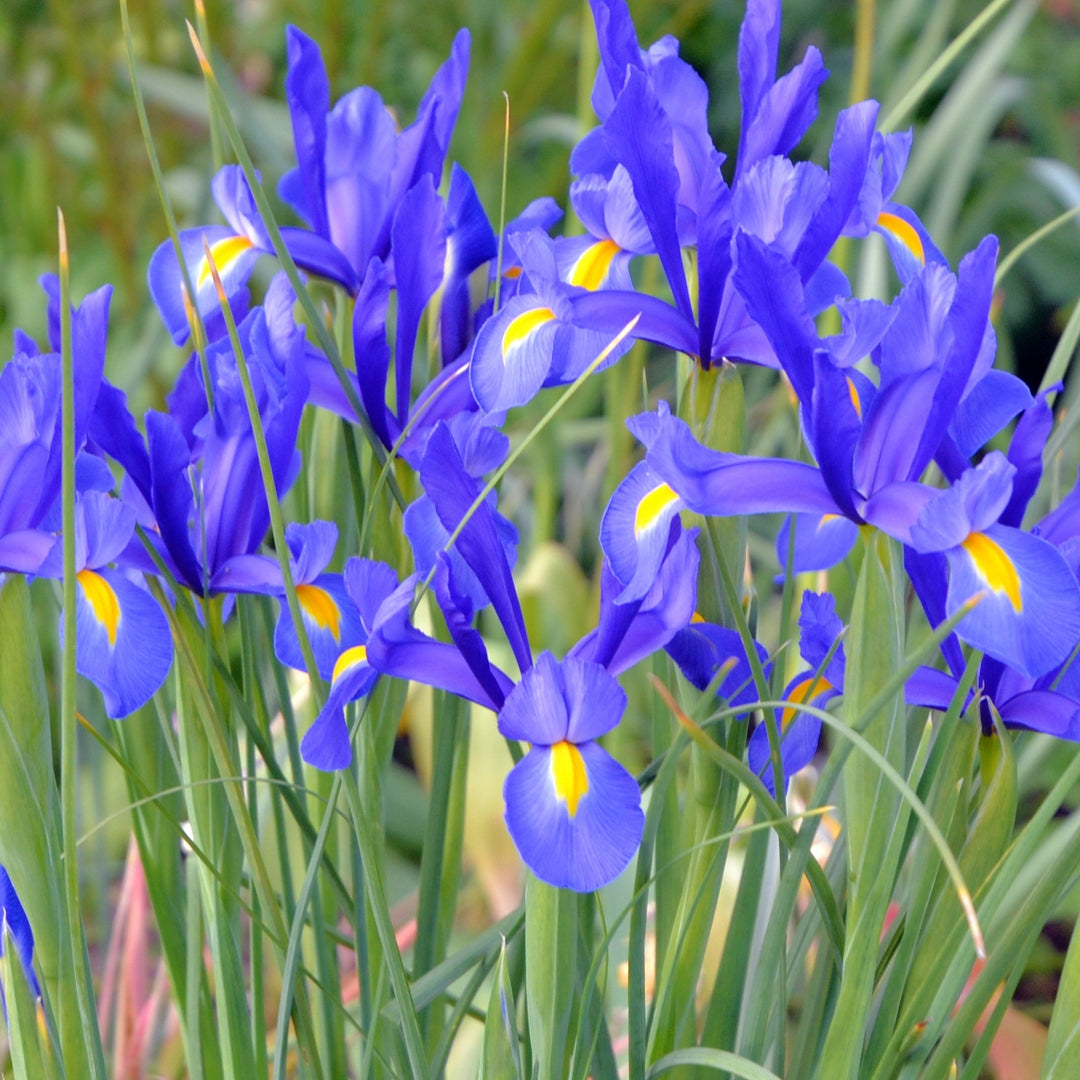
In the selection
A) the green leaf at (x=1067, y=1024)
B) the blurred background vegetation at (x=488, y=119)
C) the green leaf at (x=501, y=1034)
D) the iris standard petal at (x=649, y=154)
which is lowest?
the green leaf at (x=1067, y=1024)

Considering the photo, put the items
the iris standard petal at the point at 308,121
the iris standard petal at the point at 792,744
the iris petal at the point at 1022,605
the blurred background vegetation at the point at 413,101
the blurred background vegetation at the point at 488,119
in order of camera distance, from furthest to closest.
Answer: the blurred background vegetation at the point at 413,101 < the blurred background vegetation at the point at 488,119 < the iris standard petal at the point at 308,121 < the iris standard petal at the point at 792,744 < the iris petal at the point at 1022,605

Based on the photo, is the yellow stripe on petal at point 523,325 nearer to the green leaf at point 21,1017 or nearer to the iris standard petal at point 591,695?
the iris standard petal at point 591,695

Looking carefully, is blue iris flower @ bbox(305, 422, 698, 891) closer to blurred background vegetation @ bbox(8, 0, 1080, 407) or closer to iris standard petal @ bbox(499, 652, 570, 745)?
iris standard petal @ bbox(499, 652, 570, 745)

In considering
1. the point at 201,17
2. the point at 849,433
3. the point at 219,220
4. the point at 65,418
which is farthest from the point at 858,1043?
the point at 219,220

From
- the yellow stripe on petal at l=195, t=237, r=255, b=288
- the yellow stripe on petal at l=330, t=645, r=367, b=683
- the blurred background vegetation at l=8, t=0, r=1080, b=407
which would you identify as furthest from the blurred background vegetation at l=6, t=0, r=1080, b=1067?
the yellow stripe on petal at l=330, t=645, r=367, b=683

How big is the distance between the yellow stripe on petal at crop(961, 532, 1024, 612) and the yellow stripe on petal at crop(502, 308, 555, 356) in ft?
0.50

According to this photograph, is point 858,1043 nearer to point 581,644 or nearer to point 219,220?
point 581,644

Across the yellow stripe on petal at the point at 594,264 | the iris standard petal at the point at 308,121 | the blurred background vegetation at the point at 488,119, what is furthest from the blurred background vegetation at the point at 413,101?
the yellow stripe on petal at the point at 594,264

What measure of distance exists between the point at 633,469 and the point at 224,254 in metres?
0.26

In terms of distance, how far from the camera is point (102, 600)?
1.34ft

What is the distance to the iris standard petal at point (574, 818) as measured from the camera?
331 millimetres

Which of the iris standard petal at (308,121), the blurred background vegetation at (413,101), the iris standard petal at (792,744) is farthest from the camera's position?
the blurred background vegetation at (413,101)

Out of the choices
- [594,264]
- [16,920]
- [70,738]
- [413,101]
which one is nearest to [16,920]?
[16,920]

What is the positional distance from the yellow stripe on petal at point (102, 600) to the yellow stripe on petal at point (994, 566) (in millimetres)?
278
